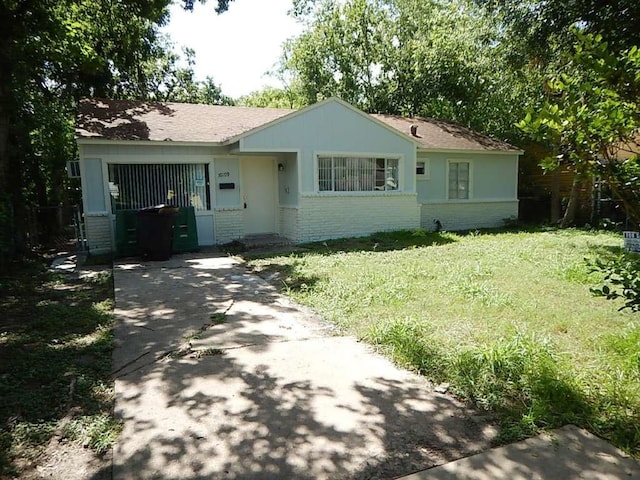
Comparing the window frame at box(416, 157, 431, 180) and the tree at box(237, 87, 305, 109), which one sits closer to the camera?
the window frame at box(416, 157, 431, 180)

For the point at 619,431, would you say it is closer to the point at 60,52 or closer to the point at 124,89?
the point at 60,52

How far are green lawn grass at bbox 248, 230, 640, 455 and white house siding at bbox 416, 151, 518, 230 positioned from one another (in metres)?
5.73

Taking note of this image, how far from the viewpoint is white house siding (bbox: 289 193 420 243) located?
39.5ft

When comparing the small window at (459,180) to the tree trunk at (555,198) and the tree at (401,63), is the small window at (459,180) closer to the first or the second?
the tree trunk at (555,198)

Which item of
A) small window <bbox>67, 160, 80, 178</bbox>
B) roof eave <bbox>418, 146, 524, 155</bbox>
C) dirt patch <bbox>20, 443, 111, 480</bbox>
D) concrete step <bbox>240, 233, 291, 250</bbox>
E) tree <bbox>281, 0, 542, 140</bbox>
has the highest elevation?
tree <bbox>281, 0, 542, 140</bbox>

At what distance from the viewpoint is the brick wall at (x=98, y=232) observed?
34.9 feet

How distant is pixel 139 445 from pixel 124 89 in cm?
2189

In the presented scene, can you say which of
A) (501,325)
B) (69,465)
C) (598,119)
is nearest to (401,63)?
(501,325)

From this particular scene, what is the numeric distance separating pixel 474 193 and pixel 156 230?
11.5 metres

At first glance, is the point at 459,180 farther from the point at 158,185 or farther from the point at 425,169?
the point at 158,185

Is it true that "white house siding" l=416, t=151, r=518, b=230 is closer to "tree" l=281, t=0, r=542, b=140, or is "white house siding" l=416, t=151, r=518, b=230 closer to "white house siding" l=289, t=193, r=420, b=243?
"white house siding" l=289, t=193, r=420, b=243

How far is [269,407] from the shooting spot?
3.31 meters

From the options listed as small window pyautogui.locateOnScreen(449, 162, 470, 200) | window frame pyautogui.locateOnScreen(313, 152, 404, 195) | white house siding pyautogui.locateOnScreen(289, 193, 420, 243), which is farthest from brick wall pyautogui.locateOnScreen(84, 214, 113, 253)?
small window pyautogui.locateOnScreen(449, 162, 470, 200)

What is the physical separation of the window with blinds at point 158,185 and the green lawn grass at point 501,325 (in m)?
3.26
